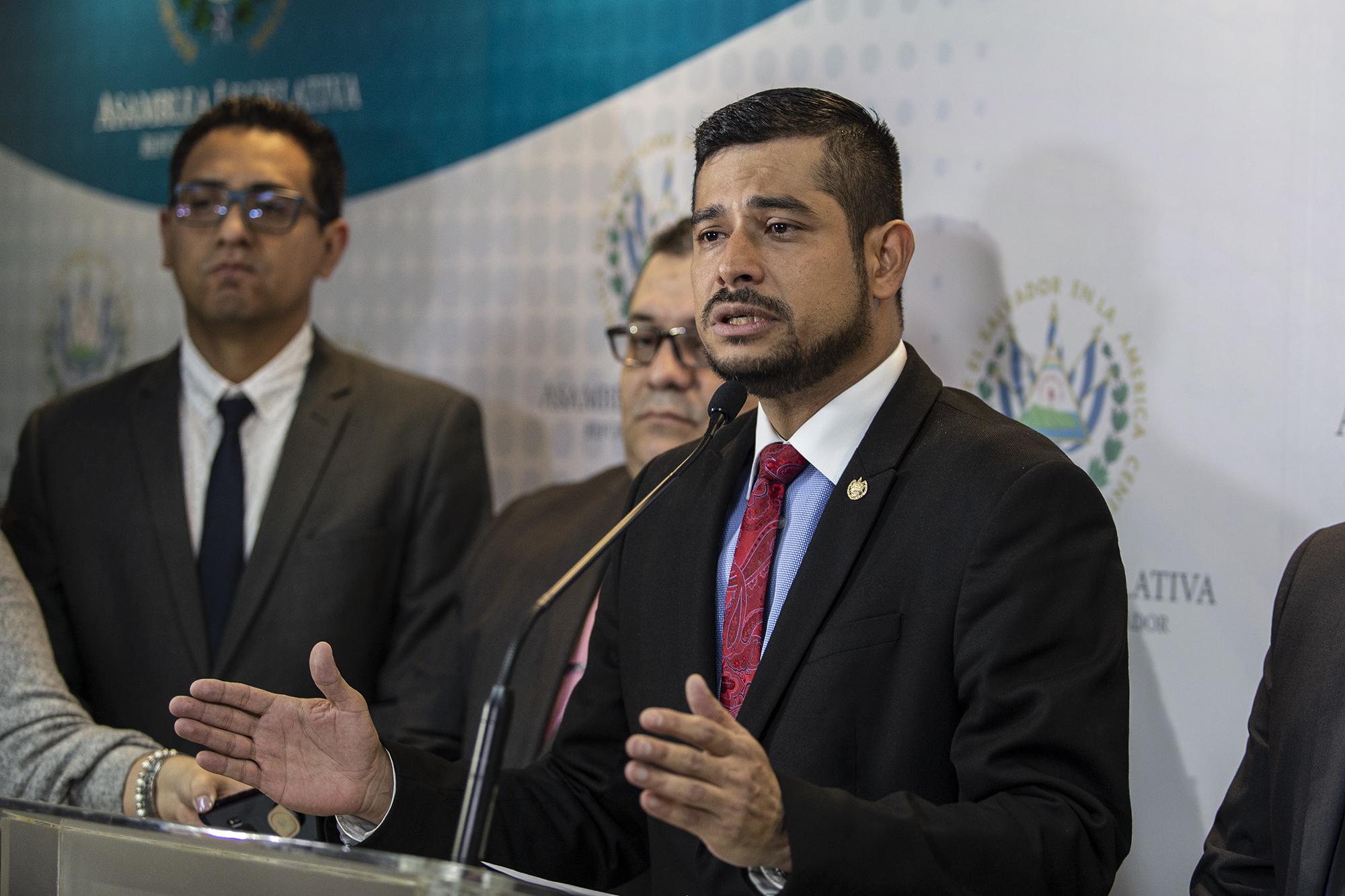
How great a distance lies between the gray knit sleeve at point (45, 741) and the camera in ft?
8.27

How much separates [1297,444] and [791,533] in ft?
4.09

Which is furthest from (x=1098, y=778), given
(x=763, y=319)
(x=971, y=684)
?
(x=763, y=319)

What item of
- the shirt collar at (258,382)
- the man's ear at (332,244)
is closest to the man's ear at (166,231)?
the shirt collar at (258,382)

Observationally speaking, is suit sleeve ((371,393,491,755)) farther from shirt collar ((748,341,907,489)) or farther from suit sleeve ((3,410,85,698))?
shirt collar ((748,341,907,489))

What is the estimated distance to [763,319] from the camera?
83.5 inches

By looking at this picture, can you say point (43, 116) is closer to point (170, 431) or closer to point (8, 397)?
point (8, 397)

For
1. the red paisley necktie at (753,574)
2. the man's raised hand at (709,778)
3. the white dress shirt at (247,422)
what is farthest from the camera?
the white dress shirt at (247,422)

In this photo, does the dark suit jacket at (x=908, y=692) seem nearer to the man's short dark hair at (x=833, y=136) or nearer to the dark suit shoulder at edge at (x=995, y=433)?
the dark suit shoulder at edge at (x=995, y=433)

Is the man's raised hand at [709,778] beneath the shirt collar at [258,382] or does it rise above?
beneath

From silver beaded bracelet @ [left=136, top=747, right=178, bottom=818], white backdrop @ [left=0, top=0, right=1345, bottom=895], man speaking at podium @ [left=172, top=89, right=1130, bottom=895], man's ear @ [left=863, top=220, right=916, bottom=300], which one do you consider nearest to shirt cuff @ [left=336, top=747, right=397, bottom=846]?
man speaking at podium @ [left=172, top=89, right=1130, bottom=895]

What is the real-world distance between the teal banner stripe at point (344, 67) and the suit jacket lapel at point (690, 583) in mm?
1592

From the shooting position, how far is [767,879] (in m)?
1.71

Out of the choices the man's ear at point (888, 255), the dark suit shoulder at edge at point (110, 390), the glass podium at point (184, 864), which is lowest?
the glass podium at point (184, 864)

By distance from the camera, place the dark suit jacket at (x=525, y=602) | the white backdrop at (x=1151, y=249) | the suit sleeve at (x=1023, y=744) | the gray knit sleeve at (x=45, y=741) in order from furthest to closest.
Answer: the dark suit jacket at (x=525, y=602) → the white backdrop at (x=1151, y=249) → the gray knit sleeve at (x=45, y=741) → the suit sleeve at (x=1023, y=744)
